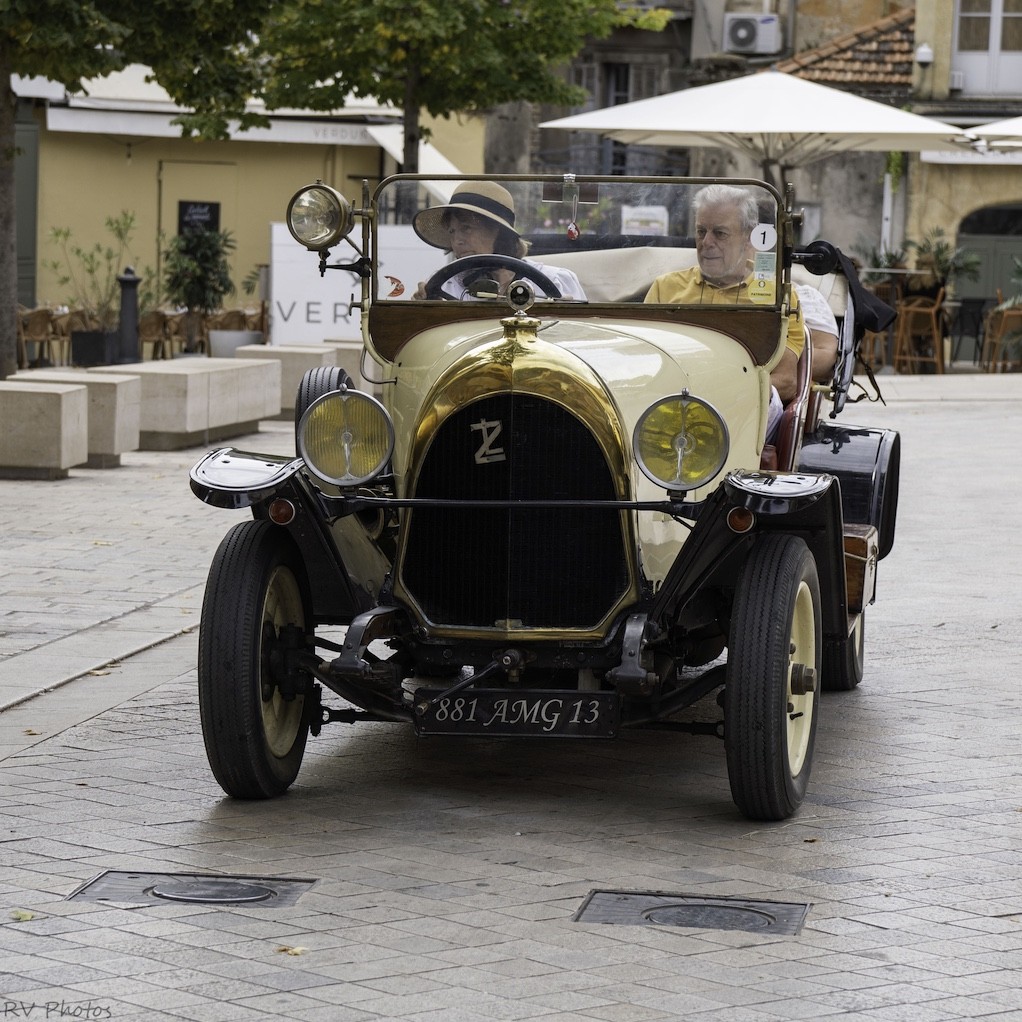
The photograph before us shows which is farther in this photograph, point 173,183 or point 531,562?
point 173,183

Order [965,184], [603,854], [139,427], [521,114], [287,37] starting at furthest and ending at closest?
[521,114], [965,184], [287,37], [139,427], [603,854]

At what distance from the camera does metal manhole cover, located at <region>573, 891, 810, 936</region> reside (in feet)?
15.2

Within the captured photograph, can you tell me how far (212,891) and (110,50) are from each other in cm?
1175

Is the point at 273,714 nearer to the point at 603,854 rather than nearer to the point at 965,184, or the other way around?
the point at 603,854

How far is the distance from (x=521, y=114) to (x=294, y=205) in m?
34.0

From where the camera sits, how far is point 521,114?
3966 centimetres

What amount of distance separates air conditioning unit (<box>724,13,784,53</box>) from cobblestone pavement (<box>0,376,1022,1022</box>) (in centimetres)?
2779

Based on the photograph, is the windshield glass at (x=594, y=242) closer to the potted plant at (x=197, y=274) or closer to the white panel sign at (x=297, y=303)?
the white panel sign at (x=297, y=303)

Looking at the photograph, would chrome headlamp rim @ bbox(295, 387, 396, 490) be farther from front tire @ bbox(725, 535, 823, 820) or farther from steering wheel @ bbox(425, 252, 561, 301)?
front tire @ bbox(725, 535, 823, 820)

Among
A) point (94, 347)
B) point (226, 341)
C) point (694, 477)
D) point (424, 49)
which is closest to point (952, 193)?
point (424, 49)

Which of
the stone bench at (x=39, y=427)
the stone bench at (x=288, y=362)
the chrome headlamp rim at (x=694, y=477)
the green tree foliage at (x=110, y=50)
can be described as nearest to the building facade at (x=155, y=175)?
the stone bench at (x=288, y=362)

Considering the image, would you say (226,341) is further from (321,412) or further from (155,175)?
(321,412)

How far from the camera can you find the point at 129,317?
1966 cm

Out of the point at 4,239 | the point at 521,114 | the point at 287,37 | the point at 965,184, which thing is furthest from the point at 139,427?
the point at 521,114
